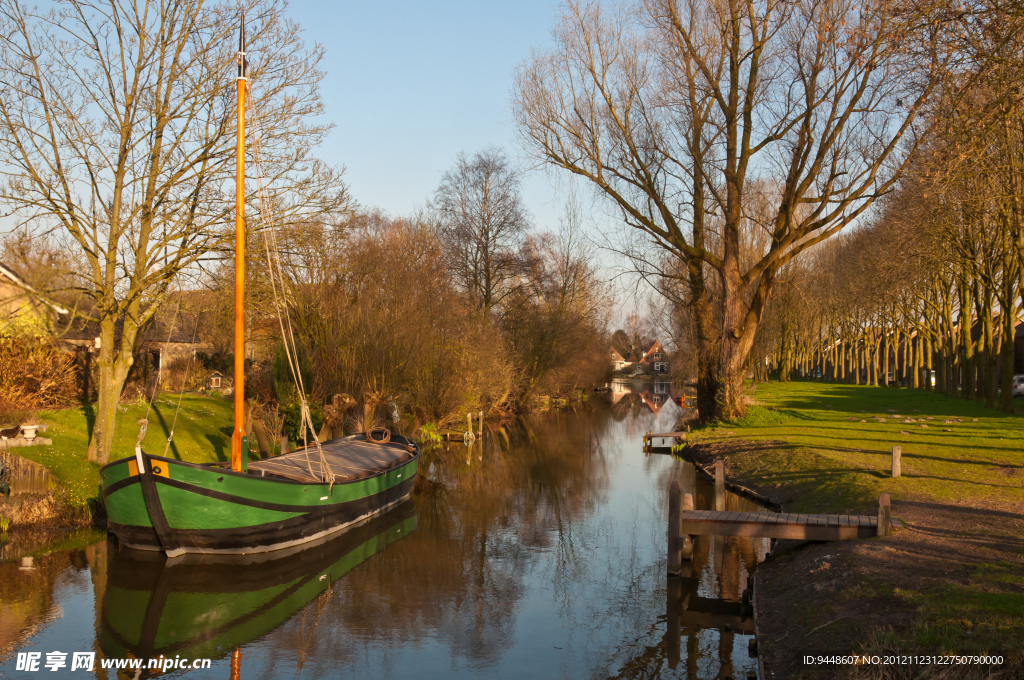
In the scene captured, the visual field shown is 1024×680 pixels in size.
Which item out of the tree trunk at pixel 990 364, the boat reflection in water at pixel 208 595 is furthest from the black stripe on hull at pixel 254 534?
the tree trunk at pixel 990 364

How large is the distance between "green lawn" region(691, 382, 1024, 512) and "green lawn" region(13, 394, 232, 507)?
1278 cm

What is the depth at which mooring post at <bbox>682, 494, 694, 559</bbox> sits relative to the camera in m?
10.8

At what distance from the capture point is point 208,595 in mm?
10188

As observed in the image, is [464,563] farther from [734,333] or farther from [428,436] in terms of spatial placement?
[428,436]

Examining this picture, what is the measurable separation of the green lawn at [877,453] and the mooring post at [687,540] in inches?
109

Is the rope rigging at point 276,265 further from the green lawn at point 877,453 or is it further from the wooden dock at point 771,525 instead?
the green lawn at point 877,453

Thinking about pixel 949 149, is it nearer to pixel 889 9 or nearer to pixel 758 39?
pixel 889 9

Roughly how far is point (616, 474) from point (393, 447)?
6.65 meters

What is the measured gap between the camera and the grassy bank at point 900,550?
→ 21.3 ft

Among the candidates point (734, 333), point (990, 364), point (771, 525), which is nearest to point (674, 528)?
point (771, 525)

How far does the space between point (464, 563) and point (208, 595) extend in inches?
154

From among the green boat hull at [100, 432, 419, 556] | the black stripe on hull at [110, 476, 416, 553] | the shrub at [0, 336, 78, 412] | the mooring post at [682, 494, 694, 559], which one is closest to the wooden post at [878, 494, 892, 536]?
the mooring post at [682, 494, 694, 559]

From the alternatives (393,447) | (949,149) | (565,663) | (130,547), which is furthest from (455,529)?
(949,149)

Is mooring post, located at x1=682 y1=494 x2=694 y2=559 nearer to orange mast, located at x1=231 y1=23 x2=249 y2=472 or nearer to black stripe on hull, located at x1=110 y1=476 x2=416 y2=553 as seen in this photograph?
black stripe on hull, located at x1=110 y1=476 x2=416 y2=553
